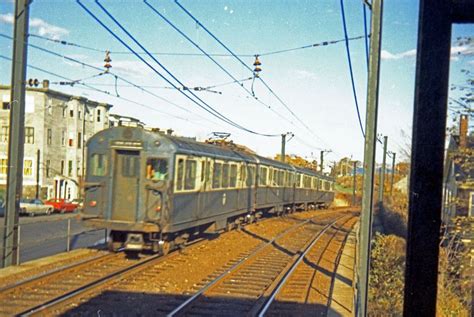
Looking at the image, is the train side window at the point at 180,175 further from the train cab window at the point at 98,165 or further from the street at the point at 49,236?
the street at the point at 49,236

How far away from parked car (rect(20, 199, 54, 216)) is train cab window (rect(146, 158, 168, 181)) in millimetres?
2208

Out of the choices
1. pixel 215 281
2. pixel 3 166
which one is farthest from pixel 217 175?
pixel 3 166

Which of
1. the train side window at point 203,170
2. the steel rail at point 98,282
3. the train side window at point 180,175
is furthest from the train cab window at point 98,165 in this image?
the train side window at point 203,170

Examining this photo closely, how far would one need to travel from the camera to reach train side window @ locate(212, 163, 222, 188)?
41.4 feet

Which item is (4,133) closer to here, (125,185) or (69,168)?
(69,168)

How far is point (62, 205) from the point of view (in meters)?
10.9

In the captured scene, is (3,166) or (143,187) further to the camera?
(143,187)

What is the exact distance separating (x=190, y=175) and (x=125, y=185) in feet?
4.60

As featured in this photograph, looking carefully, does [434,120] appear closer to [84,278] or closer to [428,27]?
[428,27]

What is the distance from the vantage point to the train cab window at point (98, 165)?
1048cm

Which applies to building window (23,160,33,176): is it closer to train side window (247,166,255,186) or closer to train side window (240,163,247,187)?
train side window (240,163,247,187)

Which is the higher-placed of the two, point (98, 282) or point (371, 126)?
point (371, 126)

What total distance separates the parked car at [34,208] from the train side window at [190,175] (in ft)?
9.08

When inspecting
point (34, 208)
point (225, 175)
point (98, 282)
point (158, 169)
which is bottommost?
point (98, 282)
